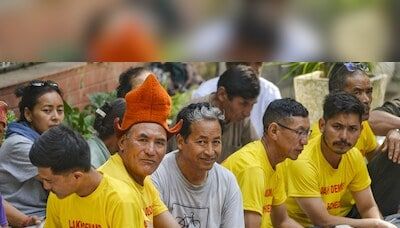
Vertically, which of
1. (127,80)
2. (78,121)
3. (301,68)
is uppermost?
(301,68)

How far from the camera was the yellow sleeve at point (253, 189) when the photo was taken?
445cm

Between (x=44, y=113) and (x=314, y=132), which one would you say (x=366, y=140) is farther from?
(x=44, y=113)

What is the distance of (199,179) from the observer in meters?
4.25

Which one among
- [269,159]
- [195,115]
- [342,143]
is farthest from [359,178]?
[195,115]

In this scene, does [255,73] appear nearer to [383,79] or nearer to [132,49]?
[383,79]

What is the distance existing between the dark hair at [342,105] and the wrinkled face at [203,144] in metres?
0.98

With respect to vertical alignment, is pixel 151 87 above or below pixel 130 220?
above

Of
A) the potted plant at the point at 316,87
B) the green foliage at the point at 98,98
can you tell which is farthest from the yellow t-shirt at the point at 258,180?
the potted plant at the point at 316,87

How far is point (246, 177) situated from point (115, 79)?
111 inches

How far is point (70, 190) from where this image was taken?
134 inches

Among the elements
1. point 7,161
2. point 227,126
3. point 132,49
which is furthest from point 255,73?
point 132,49

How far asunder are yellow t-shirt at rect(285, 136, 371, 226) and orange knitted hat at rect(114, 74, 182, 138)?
4.53 ft

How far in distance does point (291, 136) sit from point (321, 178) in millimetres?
513

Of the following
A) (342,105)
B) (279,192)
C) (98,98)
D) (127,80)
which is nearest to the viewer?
(279,192)
